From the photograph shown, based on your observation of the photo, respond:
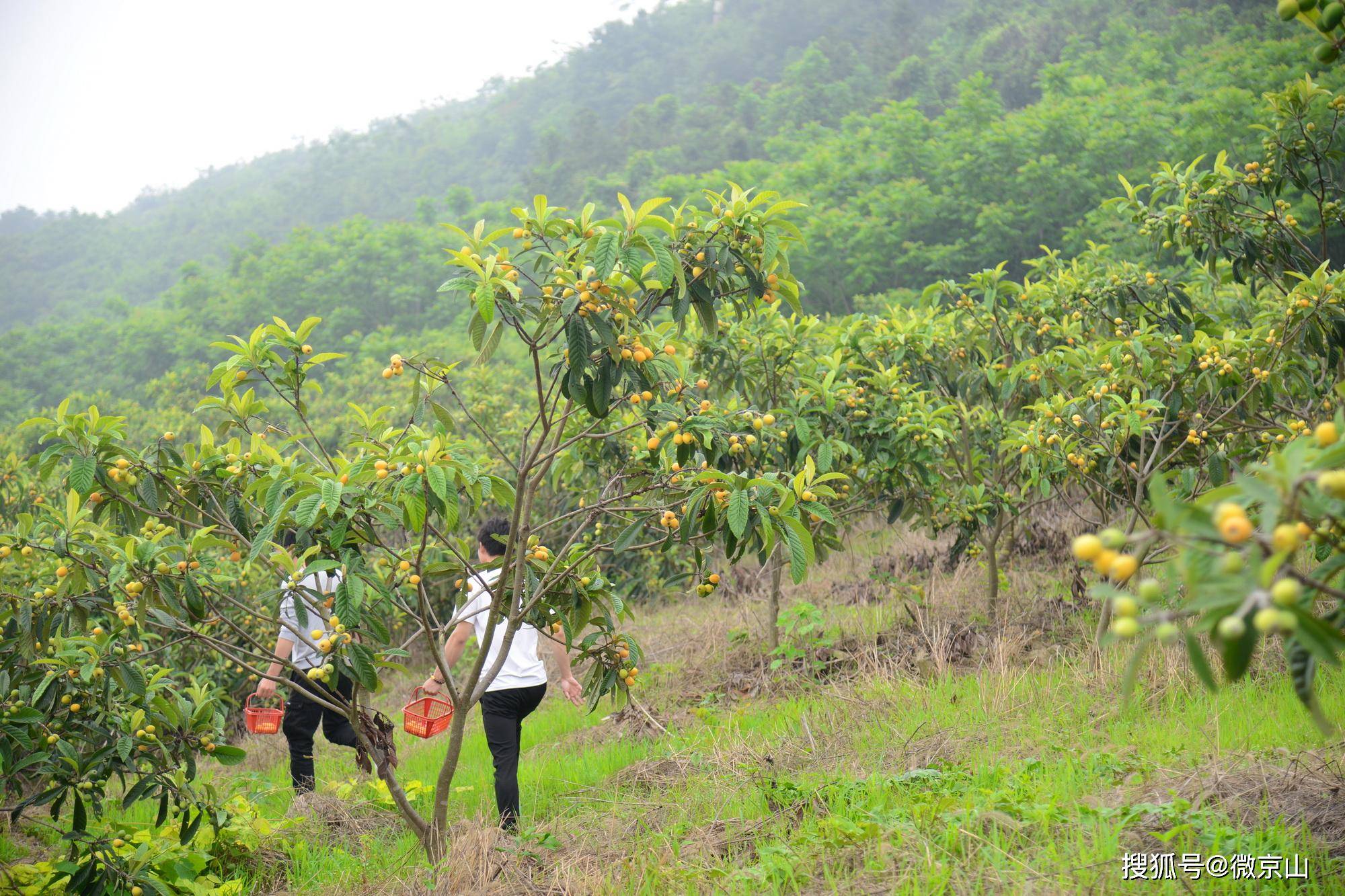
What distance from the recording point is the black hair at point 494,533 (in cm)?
381

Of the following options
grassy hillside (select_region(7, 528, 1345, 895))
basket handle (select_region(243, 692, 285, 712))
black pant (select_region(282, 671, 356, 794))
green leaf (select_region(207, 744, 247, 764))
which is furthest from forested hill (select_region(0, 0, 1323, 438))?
black pant (select_region(282, 671, 356, 794))

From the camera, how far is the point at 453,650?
396 centimetres

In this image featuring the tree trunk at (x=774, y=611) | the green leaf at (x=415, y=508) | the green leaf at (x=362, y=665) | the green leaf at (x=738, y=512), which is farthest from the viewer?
the tree trunk at (x=774, y=611)

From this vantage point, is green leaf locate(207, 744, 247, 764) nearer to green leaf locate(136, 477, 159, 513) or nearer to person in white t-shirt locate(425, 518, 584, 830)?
person in white t-shirt locate(425, 518, 584, 830)

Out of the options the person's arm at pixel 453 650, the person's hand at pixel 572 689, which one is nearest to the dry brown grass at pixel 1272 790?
the person's hand at pixel 572 689

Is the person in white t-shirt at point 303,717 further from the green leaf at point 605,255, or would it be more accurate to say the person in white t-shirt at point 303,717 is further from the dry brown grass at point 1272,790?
the dry brown grass at point 1272,790

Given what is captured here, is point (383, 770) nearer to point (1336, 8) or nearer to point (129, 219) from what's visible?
point (1336, 8)

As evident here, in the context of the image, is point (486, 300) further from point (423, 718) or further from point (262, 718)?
point (262, 718)

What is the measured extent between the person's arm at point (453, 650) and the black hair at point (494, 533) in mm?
323

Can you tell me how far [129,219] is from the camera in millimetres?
53219

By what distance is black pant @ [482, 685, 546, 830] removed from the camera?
3.61 m

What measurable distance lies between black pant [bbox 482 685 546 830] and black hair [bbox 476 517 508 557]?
0.58 meters

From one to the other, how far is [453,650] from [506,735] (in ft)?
1.69

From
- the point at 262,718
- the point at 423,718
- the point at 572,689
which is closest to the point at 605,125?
the point at 262,718
